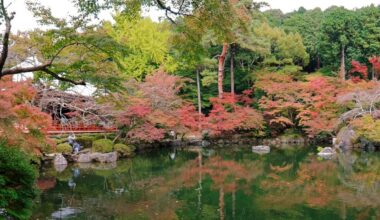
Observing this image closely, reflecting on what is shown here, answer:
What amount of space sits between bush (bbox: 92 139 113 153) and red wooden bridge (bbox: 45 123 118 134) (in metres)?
2.19

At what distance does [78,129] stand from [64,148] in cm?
356

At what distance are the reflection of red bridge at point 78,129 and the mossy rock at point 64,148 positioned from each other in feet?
6.73

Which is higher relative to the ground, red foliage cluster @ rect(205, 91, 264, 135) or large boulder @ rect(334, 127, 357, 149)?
red foliage cluster @ rect(205, 91, 264, 135)

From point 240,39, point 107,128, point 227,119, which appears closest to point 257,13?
point 240,39

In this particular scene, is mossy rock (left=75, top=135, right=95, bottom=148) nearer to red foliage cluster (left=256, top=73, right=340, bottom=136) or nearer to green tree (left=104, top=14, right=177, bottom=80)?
green tree (left=104, top=14, right=177, bottom=80)

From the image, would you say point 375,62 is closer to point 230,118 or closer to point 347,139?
point 347,139

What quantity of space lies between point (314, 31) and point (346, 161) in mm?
16120

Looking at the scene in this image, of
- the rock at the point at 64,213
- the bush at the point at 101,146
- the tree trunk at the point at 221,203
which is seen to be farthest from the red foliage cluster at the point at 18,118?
the bush at the point at 101,146

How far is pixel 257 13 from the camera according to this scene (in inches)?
989

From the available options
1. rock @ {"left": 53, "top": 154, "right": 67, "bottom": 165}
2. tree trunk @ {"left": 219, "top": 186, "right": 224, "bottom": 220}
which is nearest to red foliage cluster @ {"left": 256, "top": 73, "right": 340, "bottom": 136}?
rock @ {"left": 53, "top": 154, "right": 67, "bottom": 165}

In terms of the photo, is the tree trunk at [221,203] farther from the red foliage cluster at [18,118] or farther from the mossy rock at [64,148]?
the mossy rock at [64,148]

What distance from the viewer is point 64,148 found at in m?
17.2

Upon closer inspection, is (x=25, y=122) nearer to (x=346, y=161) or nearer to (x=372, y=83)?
(x=346, y=161)

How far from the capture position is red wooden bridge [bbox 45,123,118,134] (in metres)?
19.6
